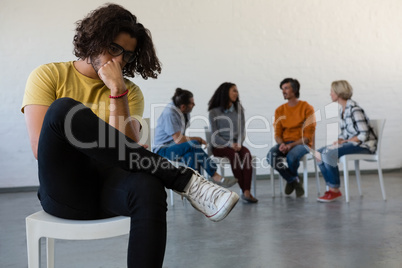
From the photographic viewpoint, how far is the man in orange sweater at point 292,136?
4.74 metres

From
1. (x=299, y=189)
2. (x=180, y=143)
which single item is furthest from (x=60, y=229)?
(x=299, y=189)

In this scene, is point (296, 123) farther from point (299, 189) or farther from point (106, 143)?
point (106, 143)

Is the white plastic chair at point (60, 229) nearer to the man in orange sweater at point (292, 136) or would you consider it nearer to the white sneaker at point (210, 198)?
the white sneaker at point (210, 198)

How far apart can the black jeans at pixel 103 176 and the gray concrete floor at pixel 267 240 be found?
1005 mm

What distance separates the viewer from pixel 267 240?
2.78 m

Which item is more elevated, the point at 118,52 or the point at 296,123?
the point at 118,52

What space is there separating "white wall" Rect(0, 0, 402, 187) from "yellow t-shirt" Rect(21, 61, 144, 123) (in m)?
4.33

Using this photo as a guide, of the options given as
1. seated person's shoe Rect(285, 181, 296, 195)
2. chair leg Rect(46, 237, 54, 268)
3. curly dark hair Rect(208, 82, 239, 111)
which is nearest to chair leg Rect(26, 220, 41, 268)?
chair leg Rect(46, 237, 54, 268)

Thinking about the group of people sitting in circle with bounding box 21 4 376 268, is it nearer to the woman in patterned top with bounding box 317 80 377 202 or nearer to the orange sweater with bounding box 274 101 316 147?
the woman in patterned top with bounding box 317 80 377 202

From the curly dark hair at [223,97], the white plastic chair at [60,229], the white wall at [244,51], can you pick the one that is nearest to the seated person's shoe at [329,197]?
the curly dark hair at [223,97]

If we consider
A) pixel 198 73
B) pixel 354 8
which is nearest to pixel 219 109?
pixel 198 73

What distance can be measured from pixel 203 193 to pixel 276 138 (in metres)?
3.66

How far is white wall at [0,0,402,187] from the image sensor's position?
5840 mm

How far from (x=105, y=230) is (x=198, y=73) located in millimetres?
4884
